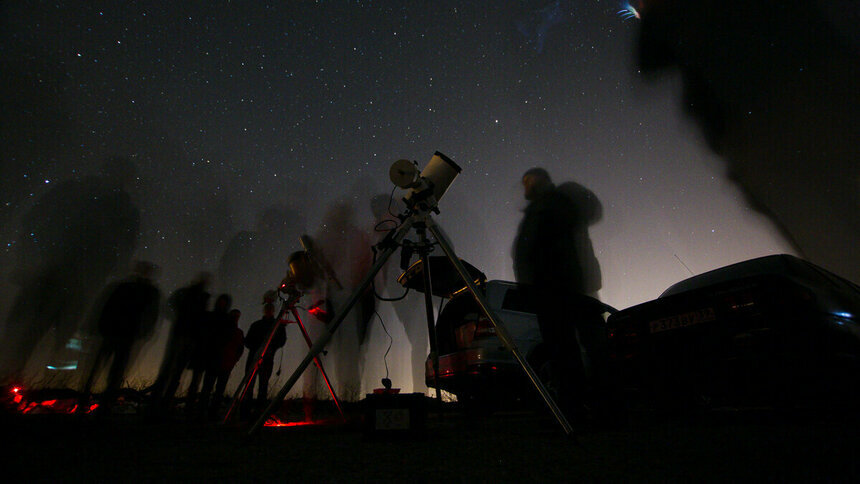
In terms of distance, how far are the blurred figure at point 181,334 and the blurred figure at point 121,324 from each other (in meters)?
0.47

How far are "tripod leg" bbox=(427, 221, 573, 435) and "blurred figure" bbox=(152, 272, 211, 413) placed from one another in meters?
5.07

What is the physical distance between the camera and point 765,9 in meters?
6.84

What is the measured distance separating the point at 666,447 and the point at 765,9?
9.35 meters

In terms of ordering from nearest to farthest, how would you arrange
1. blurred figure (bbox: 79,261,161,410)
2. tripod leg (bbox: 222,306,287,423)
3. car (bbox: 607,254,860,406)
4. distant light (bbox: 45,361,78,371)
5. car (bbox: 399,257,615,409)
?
car (bbox: 607,254,860,406), tripod leg (bbox: 222,306,287,423), car (bbox: 399,257,615,409), blurred figure (bbox: 79,261,161,410), distant light (bbox: 45,361,78,371)

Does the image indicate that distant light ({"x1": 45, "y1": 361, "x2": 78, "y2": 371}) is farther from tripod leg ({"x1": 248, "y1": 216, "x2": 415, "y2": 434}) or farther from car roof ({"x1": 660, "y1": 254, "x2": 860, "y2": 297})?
car roof ({"x1": 660, "y1": 254, "x2": 860, "y2": 297})

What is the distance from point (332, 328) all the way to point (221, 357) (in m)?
4.44

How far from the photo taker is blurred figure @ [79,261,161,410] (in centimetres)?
480

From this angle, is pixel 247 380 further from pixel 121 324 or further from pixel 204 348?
pixel 121 324

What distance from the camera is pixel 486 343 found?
15.1 feet

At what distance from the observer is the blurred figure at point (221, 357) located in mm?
5215

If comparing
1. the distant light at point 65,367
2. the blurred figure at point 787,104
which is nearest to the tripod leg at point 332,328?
the distant light at point 65,367

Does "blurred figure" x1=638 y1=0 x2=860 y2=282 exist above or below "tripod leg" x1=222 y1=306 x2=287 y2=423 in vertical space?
above

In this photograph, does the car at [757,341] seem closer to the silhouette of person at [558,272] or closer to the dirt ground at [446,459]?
the dirt ground at [446,459]

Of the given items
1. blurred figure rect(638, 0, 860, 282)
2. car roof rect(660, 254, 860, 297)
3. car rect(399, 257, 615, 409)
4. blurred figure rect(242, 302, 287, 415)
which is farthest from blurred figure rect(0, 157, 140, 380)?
blurred figure rect(638, 0, 860, 282)
